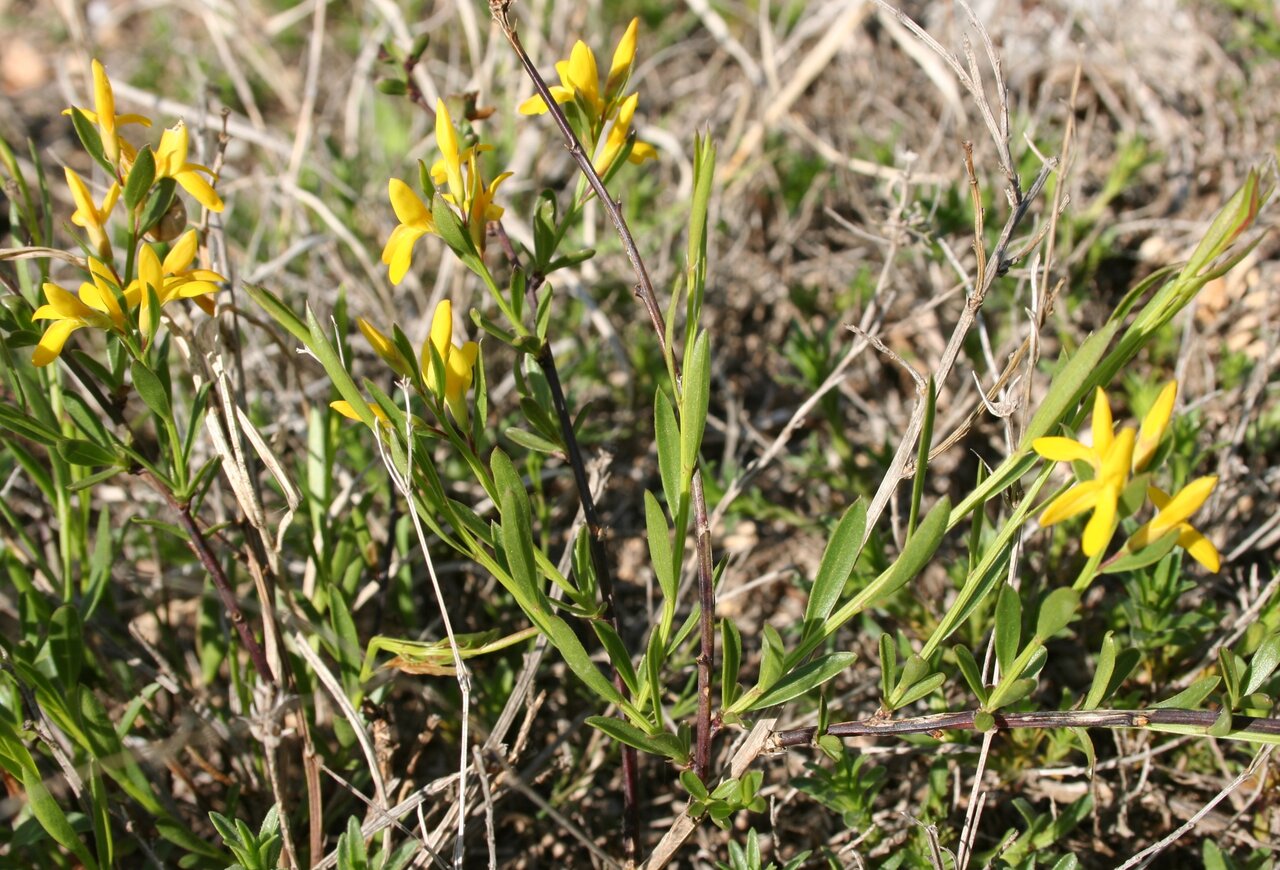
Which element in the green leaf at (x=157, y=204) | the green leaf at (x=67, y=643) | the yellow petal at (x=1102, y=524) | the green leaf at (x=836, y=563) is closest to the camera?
the yellow petal at (x=1102, y=524)

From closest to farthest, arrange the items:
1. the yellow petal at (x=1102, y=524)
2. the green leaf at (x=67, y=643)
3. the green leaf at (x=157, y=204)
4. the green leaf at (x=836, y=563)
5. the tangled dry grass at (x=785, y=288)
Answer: the yellow petal at (x=1102, y=524)
the green leaf at (x=836, y=563)
the green leaf at (x=157, y=204)
the green leaf at (x=67, y=643)
the tangled dry grass at (x=785, y=288)

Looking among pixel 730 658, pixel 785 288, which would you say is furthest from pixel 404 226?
pixel 785 288

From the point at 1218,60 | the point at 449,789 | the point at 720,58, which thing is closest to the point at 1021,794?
the point at 449,789

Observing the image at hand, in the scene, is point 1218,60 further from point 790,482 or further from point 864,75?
point 790,482

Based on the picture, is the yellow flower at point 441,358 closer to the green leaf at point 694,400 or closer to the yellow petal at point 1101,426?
the green leaf at point 694,400

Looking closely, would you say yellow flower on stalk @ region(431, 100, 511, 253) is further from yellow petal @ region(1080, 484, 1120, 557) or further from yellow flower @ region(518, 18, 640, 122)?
yellow petal @ region(1080, 484, 1120, 557)

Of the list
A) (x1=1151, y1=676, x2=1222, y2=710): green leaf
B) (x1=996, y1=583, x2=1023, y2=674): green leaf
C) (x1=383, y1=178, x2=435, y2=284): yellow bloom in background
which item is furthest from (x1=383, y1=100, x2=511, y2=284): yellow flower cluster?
(x1=1151, y1=676, x2=1222, y2=710): green leaf

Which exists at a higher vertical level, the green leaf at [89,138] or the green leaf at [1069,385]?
the green leaf at [89,138]

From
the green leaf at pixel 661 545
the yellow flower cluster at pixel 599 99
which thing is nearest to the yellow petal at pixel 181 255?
the yellow flower cluster at pixel 599 99
